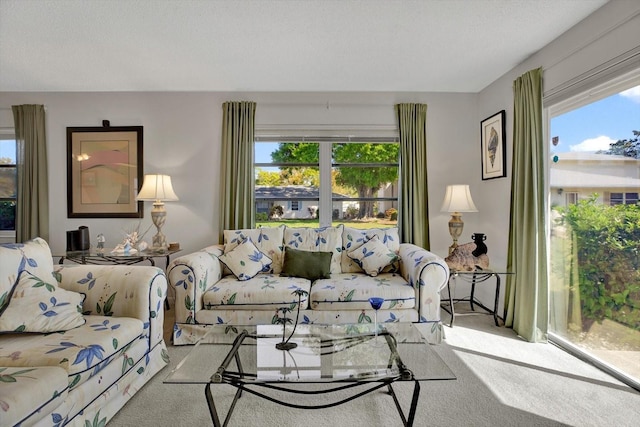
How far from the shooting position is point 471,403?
1.94 m

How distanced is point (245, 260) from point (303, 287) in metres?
0.62

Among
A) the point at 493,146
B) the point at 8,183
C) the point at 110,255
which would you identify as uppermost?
the point at 493,146

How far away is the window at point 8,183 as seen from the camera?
398 centimetres

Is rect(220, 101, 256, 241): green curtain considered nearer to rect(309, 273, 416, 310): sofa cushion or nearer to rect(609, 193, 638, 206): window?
rect(309, 273, 416, 310): sofa cushion

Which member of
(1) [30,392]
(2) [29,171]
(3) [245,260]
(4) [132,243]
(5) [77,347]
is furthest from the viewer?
(2) [29,171]

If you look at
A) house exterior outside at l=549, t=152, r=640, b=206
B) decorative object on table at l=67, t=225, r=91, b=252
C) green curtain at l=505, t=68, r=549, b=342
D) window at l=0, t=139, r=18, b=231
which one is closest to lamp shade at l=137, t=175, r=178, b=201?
decorative object on table at l=67, t=225, r=91, b=252

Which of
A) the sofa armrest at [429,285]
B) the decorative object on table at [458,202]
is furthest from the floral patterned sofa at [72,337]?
the decorative object on table at [458,202]

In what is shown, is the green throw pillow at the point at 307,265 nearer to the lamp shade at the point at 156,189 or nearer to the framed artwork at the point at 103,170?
the lamp shade at the point at 156,189

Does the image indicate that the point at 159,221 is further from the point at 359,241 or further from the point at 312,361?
the point at 312,361

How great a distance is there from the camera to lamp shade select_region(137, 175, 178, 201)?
3.46 meters

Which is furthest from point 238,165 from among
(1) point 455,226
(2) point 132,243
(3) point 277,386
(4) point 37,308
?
(3) point 277,386

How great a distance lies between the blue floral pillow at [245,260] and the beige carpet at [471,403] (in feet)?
2.97

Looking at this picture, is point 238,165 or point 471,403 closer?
point 471,403

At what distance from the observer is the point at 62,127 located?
393 cm
